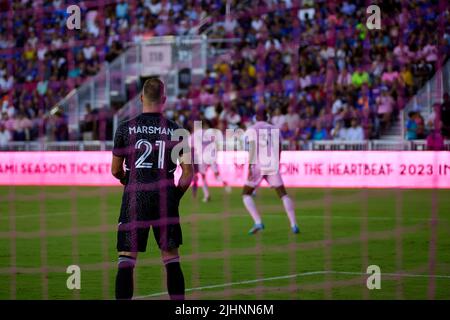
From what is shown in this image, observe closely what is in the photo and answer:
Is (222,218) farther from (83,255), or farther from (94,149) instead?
(94,149)

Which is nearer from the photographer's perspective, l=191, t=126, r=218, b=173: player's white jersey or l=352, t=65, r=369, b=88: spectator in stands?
l=191, t=126, r=218, b=173: player's white jersey

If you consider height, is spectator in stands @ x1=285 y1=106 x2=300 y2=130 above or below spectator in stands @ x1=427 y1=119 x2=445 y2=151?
above

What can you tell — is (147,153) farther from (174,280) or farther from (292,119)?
(292,119)

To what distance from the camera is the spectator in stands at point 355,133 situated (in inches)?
1172

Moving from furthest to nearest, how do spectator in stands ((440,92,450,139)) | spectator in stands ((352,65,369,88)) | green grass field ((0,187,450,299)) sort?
1. spectator in stands ((352,65,369,88))
2. spectator in stands ((440,92,450,139))
3. green grass field ((0,187,450,299))

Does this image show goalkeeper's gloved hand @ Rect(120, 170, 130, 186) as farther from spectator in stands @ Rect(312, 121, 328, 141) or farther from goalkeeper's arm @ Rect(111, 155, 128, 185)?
spectator in stands @ Rect(312, 121, 328, 141)

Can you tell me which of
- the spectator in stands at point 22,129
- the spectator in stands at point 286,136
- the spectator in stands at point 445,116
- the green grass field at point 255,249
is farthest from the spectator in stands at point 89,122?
the spectator in stands at point 445,116

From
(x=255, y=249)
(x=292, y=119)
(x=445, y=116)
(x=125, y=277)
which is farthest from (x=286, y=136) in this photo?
(x=125, y=277)

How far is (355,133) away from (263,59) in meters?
5.60

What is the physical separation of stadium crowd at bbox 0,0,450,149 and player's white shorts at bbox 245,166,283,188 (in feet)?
30.7

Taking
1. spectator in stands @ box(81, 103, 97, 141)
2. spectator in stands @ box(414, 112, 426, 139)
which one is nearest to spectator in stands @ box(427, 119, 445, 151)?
spectator in stands @ box(414, 112, 426, 139)

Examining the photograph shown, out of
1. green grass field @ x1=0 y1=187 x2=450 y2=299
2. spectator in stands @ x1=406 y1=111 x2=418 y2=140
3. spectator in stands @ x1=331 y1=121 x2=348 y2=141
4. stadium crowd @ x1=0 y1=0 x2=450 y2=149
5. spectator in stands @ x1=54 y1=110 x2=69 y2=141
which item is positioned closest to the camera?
green grass field @ x1=0 y1=187 x2=450 y2=299

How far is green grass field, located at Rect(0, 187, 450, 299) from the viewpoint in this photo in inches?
452
